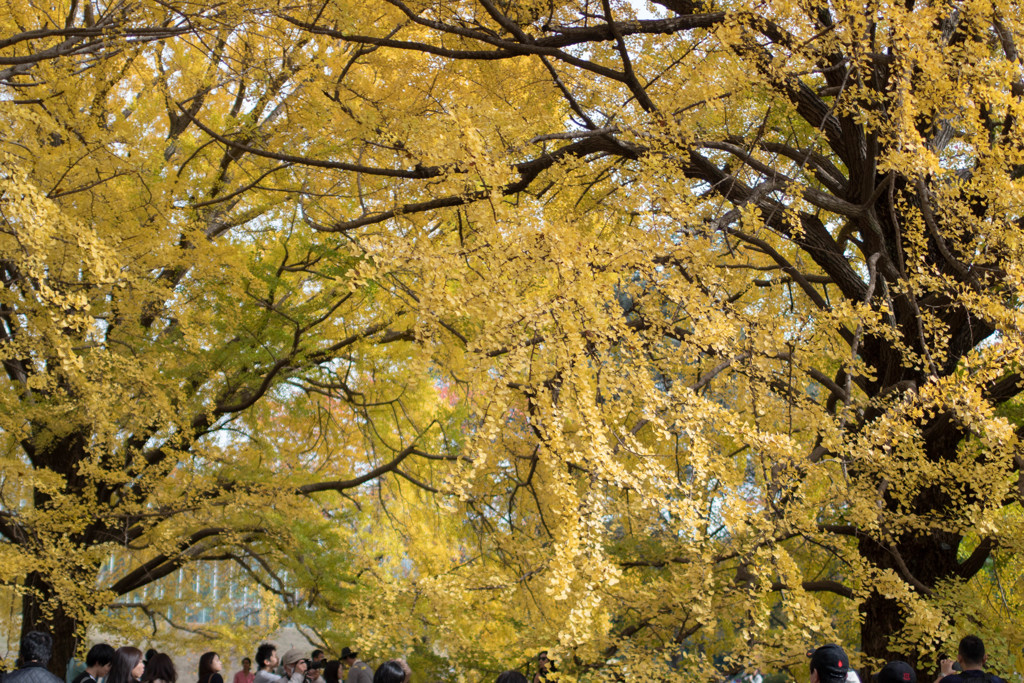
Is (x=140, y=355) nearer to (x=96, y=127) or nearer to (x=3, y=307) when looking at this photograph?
(x=3, y=307)

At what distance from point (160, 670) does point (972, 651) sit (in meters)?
3.70

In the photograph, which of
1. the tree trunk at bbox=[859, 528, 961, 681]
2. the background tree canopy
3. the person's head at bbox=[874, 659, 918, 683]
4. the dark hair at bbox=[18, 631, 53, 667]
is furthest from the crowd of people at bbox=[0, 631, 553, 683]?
the tree trunk at bbox=[859, 528, 961, 681]

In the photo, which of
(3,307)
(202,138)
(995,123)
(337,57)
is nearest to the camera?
(995,123)

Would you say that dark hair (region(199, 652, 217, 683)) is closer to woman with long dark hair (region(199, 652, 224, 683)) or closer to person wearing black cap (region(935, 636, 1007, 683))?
woman with long dark hair (region(199, 652, 224, 683))

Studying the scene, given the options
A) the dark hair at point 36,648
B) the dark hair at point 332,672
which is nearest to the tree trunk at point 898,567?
the dark hair at point 332,672

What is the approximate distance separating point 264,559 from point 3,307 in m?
4.23

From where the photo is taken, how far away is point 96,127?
6.65 m

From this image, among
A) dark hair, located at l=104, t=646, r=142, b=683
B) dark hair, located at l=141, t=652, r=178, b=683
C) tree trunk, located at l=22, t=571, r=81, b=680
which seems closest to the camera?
dark hair, located at l=104, t=646, r=142, b=683

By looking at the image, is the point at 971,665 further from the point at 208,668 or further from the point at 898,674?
the point at 208,668

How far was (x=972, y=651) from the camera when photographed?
3457 mm

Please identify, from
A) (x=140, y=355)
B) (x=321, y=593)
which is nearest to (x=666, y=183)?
(x=140, y=355)

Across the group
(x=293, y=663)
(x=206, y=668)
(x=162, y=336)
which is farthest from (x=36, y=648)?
(x=162, y=336)

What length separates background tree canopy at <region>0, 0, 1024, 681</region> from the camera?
13.9 feet

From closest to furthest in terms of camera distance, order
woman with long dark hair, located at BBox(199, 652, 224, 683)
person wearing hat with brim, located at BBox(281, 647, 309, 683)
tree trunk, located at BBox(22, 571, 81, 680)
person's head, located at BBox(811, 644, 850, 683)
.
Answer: person's head, located at BBox(811, 644, 850, 683)
woman with long dark hair, located at BBox(199, 652, 224, 683)
person wearing hat with brim, located at BBox(281, 647, 309, 683)
tree trunk, located at BBox(22, 571, 81, 680)
